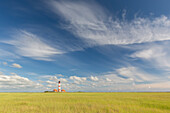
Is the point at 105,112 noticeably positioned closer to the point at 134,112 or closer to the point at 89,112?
the point at 89,112

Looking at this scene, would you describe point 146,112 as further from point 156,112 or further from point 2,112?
point 2,112

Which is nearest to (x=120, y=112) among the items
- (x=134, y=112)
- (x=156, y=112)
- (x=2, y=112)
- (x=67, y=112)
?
(x=134, y=112)

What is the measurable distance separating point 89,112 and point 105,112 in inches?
76.3

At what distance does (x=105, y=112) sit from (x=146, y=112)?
4.96m

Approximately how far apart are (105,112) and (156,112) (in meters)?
6.19

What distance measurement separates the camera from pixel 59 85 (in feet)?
397

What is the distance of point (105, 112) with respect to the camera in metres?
14.1

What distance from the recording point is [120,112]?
1385 cm

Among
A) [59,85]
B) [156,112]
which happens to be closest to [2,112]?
[156,112]

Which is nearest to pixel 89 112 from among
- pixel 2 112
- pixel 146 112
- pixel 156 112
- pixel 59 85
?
pixel 146 112

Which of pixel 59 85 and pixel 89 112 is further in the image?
pixel 59 85

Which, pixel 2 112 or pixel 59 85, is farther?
pixel 59 85

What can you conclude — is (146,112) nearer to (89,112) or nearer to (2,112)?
(89,112)

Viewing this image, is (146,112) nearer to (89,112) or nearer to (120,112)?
(120,112)
